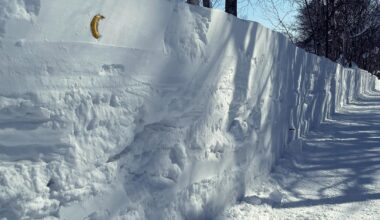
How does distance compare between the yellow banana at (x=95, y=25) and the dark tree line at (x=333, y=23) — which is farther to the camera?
the dark tree line at (x=333, y=23)

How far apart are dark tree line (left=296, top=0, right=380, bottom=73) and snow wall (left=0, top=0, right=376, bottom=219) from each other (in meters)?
20.5

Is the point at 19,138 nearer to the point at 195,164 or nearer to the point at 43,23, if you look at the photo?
the point at 43,23

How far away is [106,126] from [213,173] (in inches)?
58.3

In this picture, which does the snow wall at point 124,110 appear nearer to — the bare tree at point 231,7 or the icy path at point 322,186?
the icy path at point 322,186

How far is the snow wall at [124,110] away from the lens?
192 cm

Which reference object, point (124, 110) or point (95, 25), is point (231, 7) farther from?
point (95, 25)

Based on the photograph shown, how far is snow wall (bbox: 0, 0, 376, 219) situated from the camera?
6.28ft

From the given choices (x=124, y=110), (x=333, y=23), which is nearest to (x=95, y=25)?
(x=124, y=110)

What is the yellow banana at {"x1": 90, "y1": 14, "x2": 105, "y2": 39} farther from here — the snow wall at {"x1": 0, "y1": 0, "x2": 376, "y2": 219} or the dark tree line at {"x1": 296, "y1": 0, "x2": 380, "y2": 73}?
the dark tree line at {"x1": 296, "y1": 0, "x2": 380, "y2": 73}

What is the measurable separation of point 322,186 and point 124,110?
330cm

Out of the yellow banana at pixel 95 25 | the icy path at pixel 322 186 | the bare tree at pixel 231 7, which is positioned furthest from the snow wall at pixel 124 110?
the bare tree at pixel 231 7

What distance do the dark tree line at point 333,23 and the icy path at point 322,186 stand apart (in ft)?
54.9

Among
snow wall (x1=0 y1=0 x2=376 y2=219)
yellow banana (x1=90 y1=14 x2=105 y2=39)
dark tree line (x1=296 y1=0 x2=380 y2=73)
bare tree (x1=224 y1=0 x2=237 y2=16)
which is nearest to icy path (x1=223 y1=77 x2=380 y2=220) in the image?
snow wall (x1=0 y1=0 x2=376 y2=219)

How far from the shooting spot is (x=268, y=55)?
207 inches
